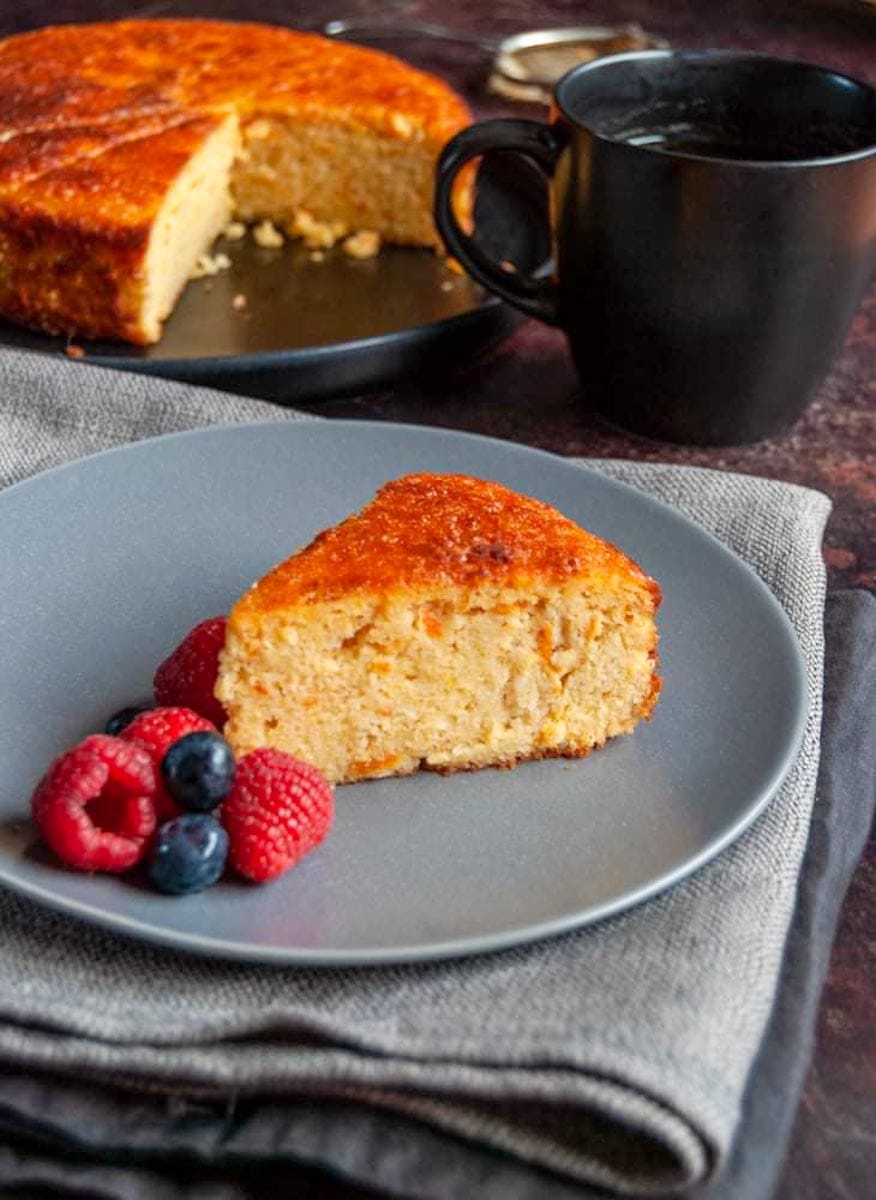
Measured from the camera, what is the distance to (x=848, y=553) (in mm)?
2553

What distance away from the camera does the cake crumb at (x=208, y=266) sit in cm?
332

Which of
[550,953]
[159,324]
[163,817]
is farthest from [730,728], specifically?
[159,324]

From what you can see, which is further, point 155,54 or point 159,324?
point 155,54

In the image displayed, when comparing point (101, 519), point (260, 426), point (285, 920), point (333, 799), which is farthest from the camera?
point (260, 426)

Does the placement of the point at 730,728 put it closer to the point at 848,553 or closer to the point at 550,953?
the point at 550,953

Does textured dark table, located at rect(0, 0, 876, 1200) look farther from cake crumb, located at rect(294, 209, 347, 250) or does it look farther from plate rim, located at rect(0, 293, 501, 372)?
cake crumb, located at rect(294, 209, 347, 250)

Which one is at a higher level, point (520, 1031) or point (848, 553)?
point (520, 1031)

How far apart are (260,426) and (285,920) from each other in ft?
3.36

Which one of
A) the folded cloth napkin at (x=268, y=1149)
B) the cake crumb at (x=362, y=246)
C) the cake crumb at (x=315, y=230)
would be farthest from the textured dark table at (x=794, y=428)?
the cake crumb at (x=315, y=230)

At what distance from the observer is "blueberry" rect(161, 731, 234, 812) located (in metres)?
1.68

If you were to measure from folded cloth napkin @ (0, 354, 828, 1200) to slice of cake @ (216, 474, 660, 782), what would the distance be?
0.31 metres

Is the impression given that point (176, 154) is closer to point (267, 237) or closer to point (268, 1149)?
point (267, 237)

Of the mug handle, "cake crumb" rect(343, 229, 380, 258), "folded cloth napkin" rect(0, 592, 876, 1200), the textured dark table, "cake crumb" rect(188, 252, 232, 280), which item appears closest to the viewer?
"folded cloth napkin" rect(0, 592, 876, 1200)

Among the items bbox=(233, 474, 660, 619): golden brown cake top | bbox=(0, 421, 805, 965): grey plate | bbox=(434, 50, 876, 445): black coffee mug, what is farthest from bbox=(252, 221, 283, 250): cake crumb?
bbox=(233, 474, 660, 619): golden brown cake top
